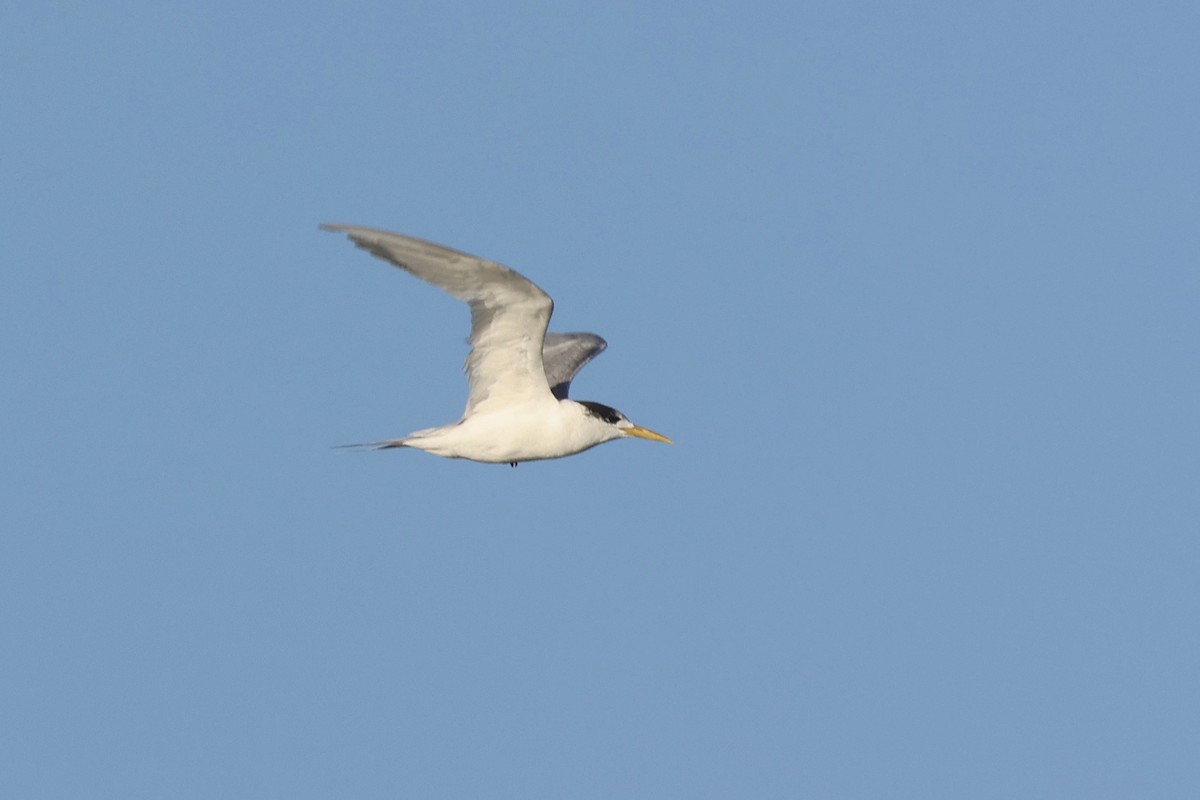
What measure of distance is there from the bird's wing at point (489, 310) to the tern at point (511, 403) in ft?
0.04

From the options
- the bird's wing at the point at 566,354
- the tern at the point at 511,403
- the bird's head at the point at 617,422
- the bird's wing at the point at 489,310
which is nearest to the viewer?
the bird's wing at the point at 489,310

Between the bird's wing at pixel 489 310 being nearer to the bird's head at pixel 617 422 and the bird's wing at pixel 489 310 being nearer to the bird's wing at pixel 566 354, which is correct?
the bird's head at pixel 617 422

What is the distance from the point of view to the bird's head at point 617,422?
21797 millimetres

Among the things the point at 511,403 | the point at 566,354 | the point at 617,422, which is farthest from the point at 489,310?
the point at 566,354

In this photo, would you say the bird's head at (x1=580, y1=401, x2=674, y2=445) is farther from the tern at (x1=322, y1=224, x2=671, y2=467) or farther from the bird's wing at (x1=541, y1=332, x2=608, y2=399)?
the bird's wing at (x1=541, y1=332, x2=608, y2=399)

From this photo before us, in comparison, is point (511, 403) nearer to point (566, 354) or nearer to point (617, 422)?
point (617, 422)

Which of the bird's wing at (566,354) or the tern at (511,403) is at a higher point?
the bird's wing at (566,354)

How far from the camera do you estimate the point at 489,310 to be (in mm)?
20078

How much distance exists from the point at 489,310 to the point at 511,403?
1722mm

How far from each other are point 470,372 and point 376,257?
11.6 ft

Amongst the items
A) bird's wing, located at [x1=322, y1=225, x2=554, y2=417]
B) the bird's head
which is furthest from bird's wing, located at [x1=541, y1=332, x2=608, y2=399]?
bird's wing, located at [x1=322, y1=225, x2=554, y2=417]

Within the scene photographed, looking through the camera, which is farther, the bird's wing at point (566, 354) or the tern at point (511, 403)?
the bird's wing at point (566, 354)

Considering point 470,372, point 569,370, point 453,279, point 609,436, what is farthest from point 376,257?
point 569,370

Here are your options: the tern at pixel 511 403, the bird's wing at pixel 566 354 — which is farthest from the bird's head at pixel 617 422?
the bird's wing at pixel 566 354
